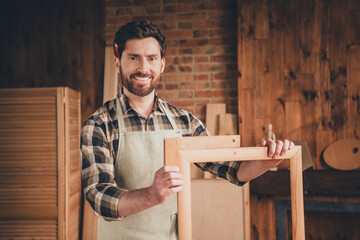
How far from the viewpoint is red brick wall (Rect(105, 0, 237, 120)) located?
254 centimetres

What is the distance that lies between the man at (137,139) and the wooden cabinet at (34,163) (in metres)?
1.17

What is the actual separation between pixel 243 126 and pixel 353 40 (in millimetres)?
1175

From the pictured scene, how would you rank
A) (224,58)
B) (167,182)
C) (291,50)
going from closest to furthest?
(167,182) → (291,50) → (224,58)

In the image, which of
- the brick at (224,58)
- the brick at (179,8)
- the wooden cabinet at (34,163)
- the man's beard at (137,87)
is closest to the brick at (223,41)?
the brick at (224,58)

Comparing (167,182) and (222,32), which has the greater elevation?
(222,32)

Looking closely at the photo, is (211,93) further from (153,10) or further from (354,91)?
(354,91)

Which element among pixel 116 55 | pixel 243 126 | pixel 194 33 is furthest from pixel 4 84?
pixel 243 126

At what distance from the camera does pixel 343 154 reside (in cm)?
234

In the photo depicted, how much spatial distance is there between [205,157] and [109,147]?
0.51 meters

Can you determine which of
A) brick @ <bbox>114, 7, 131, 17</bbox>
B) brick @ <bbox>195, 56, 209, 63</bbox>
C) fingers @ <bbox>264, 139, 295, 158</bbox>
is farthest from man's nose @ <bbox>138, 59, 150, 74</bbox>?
brick @ <bbox>114, 7, 131, 17</bbox>

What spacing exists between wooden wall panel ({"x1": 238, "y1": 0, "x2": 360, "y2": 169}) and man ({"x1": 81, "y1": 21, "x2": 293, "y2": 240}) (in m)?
1.31

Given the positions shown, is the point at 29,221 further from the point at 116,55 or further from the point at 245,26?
the point at 245,26

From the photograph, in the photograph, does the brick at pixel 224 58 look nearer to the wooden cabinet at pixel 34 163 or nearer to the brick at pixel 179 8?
the brick at pixel 179 8

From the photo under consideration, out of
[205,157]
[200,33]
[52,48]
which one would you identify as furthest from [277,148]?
[52,48]
